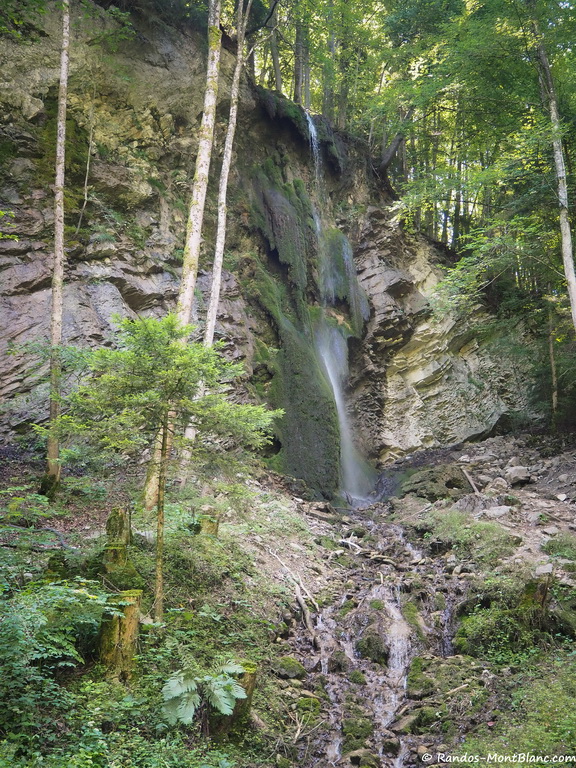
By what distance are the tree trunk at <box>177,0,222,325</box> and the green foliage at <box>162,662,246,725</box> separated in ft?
16.3

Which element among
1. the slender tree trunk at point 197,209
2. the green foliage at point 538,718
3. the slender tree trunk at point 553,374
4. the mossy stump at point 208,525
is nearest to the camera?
the green foliage at point 538,718

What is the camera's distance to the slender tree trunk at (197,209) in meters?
7.61

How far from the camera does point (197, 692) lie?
4.03 meters

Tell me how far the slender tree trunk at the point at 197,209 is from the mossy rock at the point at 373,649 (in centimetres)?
329

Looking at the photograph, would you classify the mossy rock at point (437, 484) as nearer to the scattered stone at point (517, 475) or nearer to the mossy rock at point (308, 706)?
the scattered stone at point (517, 475)

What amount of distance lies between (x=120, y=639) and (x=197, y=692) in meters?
0.78

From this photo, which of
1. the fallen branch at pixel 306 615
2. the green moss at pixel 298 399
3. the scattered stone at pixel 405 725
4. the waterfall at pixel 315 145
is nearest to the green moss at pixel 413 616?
the fallen branch at pixel 306 615

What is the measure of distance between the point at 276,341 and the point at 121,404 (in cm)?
962

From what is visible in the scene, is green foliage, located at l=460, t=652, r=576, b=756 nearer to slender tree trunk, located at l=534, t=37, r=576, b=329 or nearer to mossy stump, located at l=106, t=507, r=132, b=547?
mossy stump, located at l=106, t=507, r=132, b=547

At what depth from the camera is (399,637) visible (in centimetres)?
641

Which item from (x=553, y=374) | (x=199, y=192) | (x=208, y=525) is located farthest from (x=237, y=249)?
(x=553, y=374)

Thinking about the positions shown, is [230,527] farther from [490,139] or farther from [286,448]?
[490,139]

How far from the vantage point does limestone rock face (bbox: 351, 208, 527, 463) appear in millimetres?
17688

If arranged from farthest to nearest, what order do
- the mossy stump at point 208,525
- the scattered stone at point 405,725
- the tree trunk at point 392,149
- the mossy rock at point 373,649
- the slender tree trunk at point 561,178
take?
1. the tree trunk at point 392,149
2. the slender tree trunk at point 561,178
3. the mossy stump at point 208,525
4. the mossy rock at point 373,649
5. the scattered stone at point 405,725
